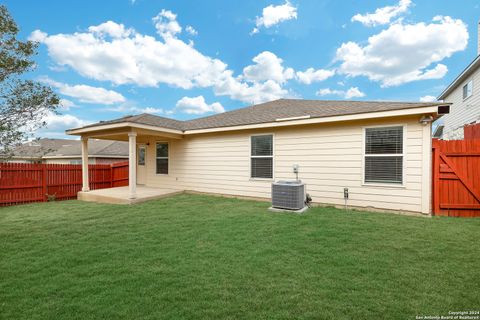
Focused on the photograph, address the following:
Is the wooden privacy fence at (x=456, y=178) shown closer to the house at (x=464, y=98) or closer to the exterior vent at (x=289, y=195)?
the exterior vent at (x=289, y=195)

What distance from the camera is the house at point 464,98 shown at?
1105 cm

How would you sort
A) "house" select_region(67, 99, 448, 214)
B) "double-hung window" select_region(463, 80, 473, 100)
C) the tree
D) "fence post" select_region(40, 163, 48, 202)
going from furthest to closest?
"double-hung window" select_region(463, 80, 473, 100)
"fence post" select_region(40, 163, 48, 202)
"house" select_region(67, 99, 448, 214)
the tree

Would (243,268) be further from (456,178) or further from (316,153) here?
(456,178)

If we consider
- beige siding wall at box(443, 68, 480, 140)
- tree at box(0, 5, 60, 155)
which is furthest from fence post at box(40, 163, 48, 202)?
beige siding wall at box(443, 68, 480, 140)

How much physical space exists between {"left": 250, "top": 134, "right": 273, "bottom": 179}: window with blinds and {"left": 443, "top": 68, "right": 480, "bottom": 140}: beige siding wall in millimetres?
10658

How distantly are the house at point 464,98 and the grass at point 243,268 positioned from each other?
9.77 m

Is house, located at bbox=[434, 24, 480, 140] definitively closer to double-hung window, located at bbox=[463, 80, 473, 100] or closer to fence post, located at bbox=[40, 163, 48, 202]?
double-hung window, located at bbox=[463, 80, 473, 100]

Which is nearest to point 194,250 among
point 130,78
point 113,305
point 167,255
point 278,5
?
point 167,255

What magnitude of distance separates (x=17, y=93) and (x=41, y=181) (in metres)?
4.54

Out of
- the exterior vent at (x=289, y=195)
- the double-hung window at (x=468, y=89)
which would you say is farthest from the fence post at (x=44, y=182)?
the double-hung window at (x=468, y=89)

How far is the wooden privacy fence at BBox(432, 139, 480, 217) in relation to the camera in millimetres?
5484

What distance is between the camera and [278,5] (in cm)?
1001

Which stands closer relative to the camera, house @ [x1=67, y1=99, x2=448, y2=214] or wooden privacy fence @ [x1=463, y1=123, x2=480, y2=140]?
house @ [x1=67, y1=99, x2=448, y2=214]

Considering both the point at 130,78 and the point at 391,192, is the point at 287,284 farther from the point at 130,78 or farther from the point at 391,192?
the point at 130,78
